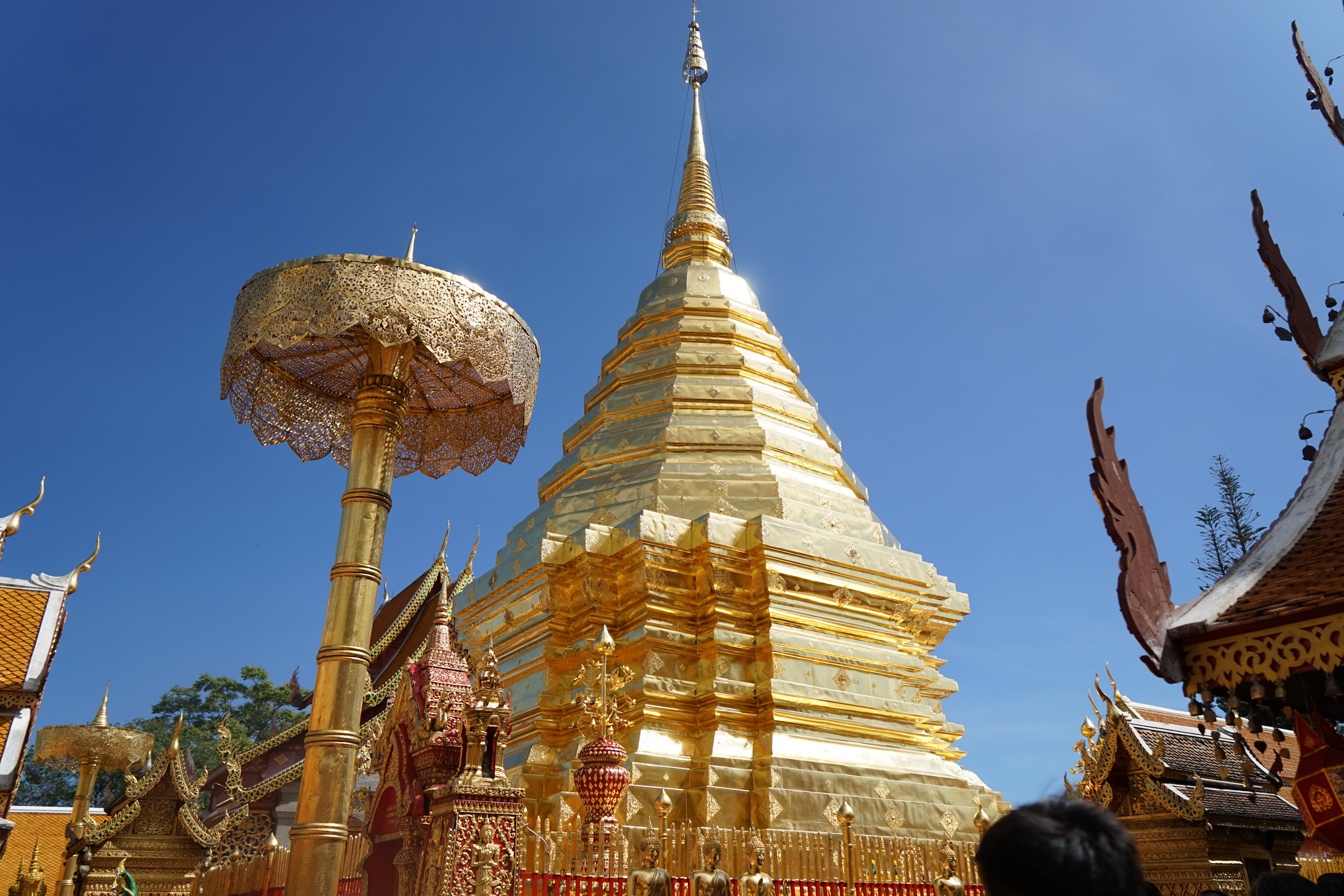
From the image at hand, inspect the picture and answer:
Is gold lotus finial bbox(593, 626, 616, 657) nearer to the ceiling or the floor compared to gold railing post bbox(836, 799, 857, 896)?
nearer to the ceiling

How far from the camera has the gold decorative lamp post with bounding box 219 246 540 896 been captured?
17.2ft

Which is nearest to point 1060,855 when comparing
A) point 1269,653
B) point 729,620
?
point 1269,653

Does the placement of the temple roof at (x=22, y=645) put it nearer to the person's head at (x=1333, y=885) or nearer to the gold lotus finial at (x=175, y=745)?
the gold lotus finial at (x=175, y=745)

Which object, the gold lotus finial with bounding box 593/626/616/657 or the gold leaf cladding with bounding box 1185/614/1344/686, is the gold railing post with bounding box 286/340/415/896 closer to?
the gold lotus finial with bounding box 593/626/616/657

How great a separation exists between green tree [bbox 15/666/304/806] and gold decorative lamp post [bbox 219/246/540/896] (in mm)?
30830

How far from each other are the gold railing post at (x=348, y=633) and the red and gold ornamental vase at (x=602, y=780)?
75.0 inches

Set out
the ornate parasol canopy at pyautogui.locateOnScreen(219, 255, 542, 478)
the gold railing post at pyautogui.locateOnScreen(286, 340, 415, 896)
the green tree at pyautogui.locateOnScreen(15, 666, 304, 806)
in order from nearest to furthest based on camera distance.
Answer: the gold railing post at pyautogui.locateOnScreen(286, 340, 415, 896), the ornate parasol canopy at pyautogui.locateOnScreen(219, 255, 542, 478), the green tree at pyautogui.locateOnScreen(15, 666, 304, 806)

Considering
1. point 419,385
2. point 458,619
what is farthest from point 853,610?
point 419,385

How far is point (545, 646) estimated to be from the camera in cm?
1132

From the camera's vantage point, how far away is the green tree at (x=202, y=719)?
35.0 m

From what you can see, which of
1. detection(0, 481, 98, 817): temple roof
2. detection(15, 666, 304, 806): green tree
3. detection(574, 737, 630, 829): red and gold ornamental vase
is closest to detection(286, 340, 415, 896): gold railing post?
detection(574, 737, 630, 829): red and gold ornamental vase

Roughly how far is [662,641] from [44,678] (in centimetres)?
734

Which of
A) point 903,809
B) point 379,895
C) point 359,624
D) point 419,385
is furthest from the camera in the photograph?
point 903,809

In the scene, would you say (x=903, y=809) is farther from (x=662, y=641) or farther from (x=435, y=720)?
(x=435, y=720)
